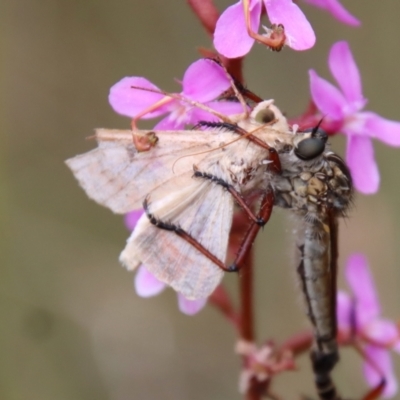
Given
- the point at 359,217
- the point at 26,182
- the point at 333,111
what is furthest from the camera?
the point at 26,182

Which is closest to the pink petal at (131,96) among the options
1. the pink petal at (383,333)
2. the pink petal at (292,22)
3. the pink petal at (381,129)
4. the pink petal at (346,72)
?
the pink petal at (292,22)

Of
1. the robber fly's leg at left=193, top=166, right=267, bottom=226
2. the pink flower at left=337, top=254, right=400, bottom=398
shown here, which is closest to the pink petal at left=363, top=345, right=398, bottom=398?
the pink flower at left=337, top=254, right=400, bottom=398

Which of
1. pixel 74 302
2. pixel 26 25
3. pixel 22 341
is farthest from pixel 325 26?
pixel 22 341

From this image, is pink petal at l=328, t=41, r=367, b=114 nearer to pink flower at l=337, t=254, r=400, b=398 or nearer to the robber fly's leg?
the robber fly's leg

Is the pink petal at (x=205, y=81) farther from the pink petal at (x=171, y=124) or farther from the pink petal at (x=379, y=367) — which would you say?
the pink petal at (x=379, y=367)

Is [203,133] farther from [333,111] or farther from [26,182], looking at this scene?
[26,182]

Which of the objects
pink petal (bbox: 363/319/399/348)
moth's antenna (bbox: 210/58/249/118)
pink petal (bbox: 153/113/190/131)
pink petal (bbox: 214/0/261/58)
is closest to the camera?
pink petal (bbox: 214/0/261/58)

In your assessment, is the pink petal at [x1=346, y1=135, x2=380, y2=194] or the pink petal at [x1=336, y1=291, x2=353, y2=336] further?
the pink petal at [x1=336, y1=291, x2=353, y2=336]

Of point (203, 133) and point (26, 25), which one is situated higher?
point (26, 25)
